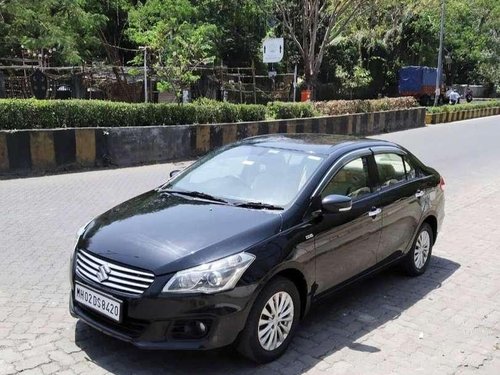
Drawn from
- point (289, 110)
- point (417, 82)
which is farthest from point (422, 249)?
point (417, 82)

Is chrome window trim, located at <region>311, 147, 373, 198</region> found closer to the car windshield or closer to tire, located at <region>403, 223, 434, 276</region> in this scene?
the car windshield

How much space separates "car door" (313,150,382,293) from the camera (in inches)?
168

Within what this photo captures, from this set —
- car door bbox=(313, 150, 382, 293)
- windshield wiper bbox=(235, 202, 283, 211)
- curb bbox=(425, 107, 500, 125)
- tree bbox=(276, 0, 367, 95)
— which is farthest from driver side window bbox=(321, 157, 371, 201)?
curb bbox=(425, 107, 500, 125)

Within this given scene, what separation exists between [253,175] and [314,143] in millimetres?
751

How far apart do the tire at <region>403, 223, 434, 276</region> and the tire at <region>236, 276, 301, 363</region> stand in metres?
2.06

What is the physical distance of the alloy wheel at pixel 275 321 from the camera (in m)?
3.74

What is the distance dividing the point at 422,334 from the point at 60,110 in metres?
8.94

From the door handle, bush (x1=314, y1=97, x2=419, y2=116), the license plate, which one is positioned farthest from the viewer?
bush (x1=314, y1=97, x2=419, y2=116)

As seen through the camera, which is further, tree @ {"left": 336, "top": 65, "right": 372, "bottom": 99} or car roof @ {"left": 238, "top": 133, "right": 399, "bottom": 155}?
tree @ {"left": 336, "top": 65, "right": 372, "bottom": 99}

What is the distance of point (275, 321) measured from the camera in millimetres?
3826

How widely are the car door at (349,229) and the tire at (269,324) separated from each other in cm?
37

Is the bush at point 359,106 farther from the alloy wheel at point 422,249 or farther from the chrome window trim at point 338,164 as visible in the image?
the chrome window trim at point 338,164

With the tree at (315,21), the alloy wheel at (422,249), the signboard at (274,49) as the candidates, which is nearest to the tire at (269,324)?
the alloy wheel at (422,249)

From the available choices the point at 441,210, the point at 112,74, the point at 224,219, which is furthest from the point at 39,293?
the point at 112,74
